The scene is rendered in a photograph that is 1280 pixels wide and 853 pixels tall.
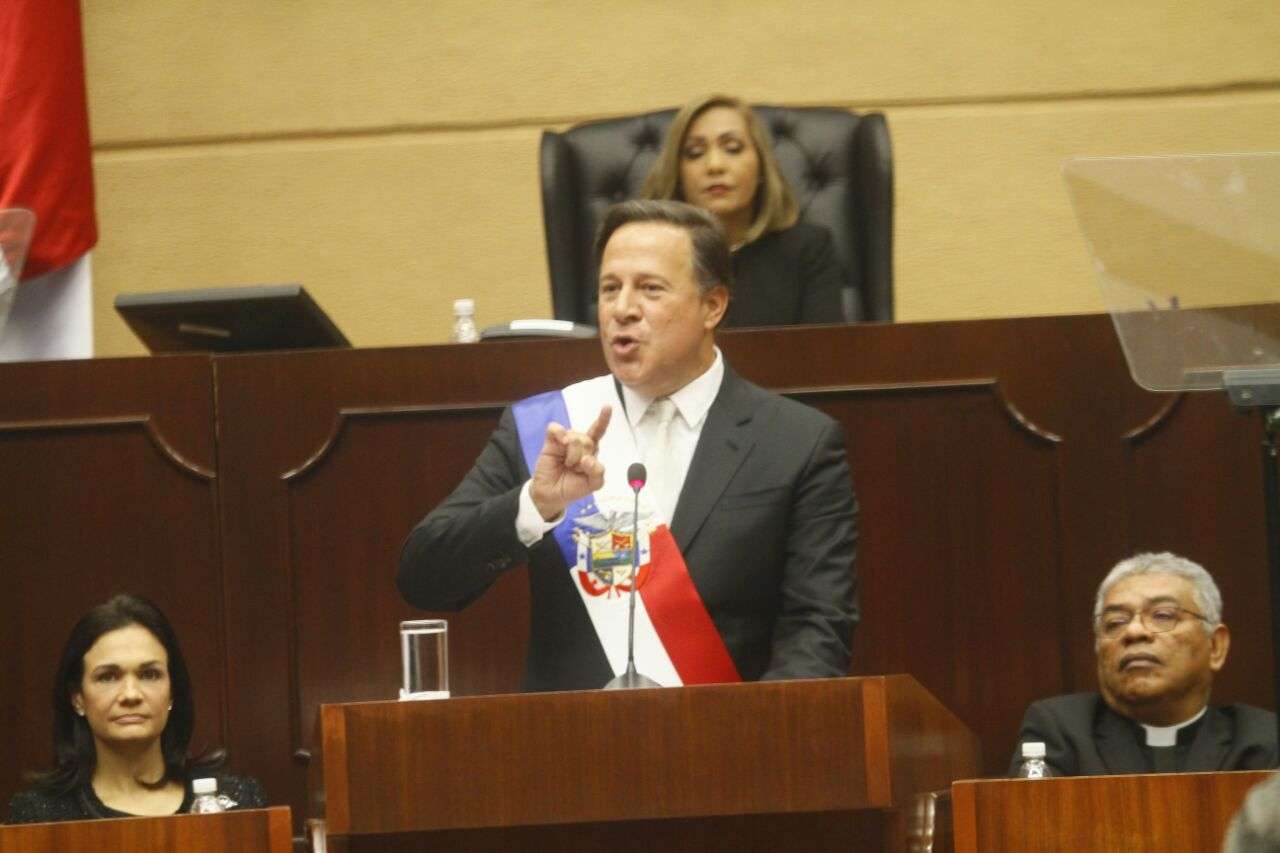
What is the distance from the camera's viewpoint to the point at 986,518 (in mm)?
4082

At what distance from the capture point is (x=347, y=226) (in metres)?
5.91

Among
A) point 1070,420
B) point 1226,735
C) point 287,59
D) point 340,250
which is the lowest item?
point 1226,735

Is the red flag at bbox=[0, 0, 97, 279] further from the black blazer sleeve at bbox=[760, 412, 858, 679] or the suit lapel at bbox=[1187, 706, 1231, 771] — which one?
the suit lapel at bbox=[1187, 706, 1231, 771]

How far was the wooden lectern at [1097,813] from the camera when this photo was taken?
259 centimetres

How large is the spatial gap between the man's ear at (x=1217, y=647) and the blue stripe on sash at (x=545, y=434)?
1.26m

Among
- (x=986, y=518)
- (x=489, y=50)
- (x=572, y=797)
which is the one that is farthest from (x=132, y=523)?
(x=489, y=50)

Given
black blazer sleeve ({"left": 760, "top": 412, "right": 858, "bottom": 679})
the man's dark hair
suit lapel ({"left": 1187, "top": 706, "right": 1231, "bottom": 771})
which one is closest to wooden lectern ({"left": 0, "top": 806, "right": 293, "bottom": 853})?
black blazer sleeve ({"left": 760, "top": 412, "right": 858, "bottom": 679})

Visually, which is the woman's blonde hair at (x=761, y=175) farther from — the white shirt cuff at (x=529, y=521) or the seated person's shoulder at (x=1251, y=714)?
the white shirt cuff at (x=529, y=521)

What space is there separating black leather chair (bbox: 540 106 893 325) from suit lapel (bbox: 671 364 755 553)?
121cm

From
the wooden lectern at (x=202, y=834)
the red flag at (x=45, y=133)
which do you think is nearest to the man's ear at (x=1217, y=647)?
the wooden lectern at (x=202, y=834)

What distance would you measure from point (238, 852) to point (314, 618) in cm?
153

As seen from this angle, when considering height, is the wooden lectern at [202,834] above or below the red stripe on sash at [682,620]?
below

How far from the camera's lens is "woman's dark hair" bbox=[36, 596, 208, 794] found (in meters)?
3.75

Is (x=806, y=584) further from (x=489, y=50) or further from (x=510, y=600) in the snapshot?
(x=489, y=50)
